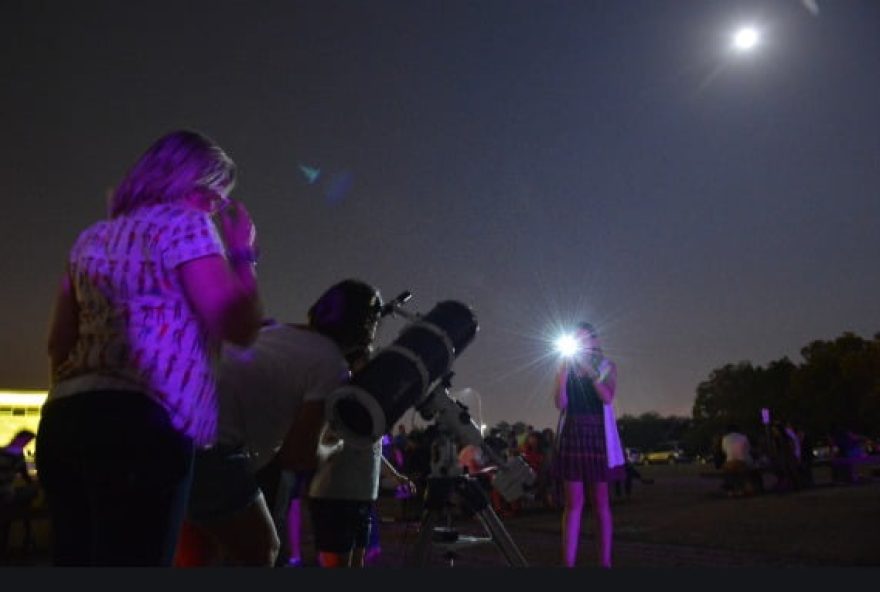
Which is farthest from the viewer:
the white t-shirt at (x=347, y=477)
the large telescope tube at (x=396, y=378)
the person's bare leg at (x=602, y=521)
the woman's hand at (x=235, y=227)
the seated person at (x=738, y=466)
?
the seated person at (x=738, y=466)

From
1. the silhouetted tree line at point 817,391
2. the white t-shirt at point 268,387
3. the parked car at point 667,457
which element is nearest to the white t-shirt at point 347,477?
the white t-shirt at point 268,387

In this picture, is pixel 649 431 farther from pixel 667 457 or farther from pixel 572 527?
pixel 572 527

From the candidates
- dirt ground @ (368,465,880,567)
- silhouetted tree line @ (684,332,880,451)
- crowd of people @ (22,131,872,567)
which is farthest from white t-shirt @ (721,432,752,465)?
silhouetted tree line @ (684,332,880,451)

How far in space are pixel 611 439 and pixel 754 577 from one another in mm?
3870

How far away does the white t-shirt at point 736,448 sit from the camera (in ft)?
53.2

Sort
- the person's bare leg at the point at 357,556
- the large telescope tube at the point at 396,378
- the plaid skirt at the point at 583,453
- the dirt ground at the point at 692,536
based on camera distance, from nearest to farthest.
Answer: the large telescope tube at the point at 396,378 < the person's bare leg at the point at 357,556 < the plaid skirt at the point at 583,453 < the dirt ground at the point at 692,536

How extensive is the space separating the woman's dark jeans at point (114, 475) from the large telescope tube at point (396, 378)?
3.11 feet

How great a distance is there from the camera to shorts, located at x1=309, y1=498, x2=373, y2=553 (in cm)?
350

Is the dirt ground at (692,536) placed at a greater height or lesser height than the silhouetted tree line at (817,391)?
lesser

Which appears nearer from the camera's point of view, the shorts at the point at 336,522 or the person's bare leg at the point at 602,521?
the shorts at the point at 336,522

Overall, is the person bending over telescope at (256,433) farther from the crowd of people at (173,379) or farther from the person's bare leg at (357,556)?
the person's bare leg at (357,556)

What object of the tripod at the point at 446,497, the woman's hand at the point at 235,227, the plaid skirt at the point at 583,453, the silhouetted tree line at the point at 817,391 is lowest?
the tripod at the point at 446,497

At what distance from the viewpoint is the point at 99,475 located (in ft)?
4.96

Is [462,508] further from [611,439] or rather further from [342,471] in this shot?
[611,439]
